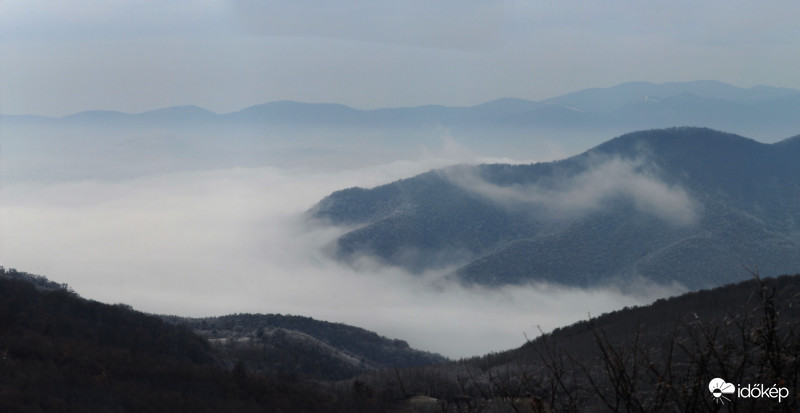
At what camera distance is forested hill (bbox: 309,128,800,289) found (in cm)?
15062

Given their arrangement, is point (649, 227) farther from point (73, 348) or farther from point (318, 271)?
point (73, 348)

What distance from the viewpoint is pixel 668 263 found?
141 m

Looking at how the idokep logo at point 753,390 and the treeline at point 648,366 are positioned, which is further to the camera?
the idokep logo at point 753,390

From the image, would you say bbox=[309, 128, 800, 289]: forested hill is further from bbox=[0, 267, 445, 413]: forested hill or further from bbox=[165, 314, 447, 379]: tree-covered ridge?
bbox=[0, 267, 445, 413]: forested hill

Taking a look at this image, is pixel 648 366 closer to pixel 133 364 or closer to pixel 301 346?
pixel 133 364

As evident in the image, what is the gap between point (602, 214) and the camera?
170125mm

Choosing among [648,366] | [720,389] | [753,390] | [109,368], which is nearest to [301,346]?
[109,368]

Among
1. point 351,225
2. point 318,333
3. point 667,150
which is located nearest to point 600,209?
point 667,150

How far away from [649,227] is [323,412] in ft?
498

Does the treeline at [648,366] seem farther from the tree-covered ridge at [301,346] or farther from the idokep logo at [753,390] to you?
the tree-covered ridge at [301,346]

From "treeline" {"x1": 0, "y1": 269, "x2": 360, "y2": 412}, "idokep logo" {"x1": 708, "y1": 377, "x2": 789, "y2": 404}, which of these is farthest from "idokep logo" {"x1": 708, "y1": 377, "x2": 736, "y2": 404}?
"treeline" {"x1": 0, "y1": 269, "x2": 360, "y2": 412}

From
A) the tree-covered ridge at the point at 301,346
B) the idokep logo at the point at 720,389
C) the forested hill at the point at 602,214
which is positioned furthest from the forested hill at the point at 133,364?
the forested hill at the point at 602,214

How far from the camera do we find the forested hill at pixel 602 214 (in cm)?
15062

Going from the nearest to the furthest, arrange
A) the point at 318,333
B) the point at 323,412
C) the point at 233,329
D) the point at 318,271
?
the point at 323,412 < the point at 233,329 < the point at 318,333 < the point at 318,271
